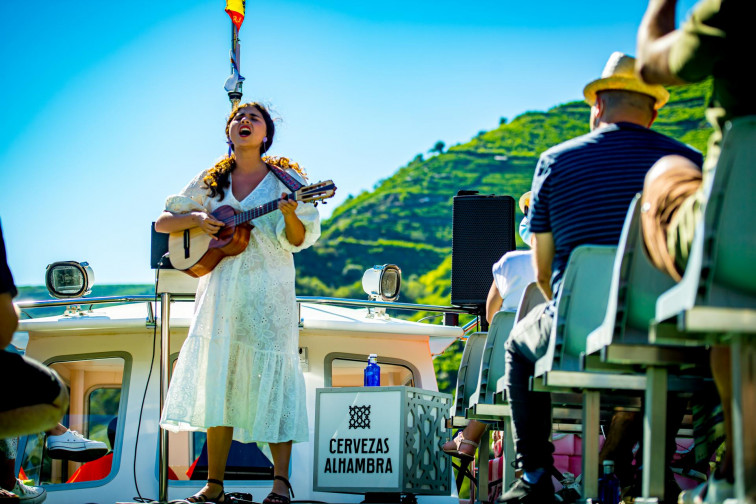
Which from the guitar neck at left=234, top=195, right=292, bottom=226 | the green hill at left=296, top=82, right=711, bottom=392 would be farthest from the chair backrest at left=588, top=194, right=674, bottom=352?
the green hill at left=296, top=82, right=711, bottom=392

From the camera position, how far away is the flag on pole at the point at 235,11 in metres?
7.71

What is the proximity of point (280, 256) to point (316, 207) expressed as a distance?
344mm

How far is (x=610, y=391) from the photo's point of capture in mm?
4246

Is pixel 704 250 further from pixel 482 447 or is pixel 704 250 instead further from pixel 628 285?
pixel 482 447

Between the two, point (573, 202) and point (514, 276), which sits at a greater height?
point (573, 202)

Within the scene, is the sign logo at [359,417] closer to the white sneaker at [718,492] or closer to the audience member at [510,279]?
the audience member at [510,279]

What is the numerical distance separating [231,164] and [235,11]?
211cm

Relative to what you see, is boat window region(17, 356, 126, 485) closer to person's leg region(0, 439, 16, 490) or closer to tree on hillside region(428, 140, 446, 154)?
person's leg region(0, 439, 16, 490)

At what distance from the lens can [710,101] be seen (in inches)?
114

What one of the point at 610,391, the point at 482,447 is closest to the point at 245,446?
the point at 482,447

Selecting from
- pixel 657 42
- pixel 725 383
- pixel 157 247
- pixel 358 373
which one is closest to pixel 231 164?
pixel 157 247

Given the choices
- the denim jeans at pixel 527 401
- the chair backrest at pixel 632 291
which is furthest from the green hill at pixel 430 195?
the chair backrest at pixel 632 291

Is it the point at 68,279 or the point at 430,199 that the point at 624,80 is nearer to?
the point at 68,279

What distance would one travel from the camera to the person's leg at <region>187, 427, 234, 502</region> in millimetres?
5492
